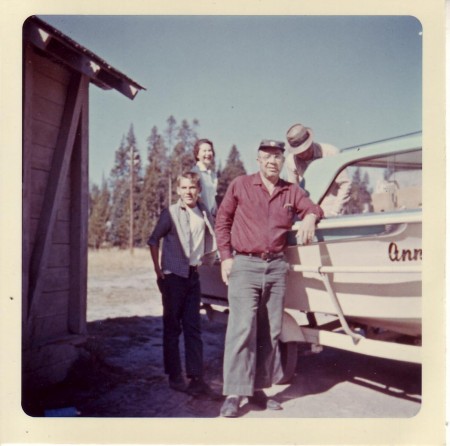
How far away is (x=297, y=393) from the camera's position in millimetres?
3547

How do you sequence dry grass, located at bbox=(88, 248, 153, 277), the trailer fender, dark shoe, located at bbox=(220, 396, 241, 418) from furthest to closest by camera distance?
dry grass, located at bbox=(88, 248, 153, 277) → the trailer fender → dark shoe, located at bbox=(220, 396, 241, 418)

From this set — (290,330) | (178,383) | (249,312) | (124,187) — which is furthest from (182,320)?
(124,187)

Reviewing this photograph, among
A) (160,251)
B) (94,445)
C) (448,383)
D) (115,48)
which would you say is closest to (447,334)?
(448,383)

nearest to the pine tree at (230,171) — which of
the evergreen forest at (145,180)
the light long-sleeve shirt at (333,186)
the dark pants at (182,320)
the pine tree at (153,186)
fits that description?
the evergreen forest at (145,180)

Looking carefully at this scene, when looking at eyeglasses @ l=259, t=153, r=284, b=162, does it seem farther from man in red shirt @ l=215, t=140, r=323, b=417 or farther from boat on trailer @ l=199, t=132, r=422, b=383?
boat on trailer @ l=199, t=132, r=422, b=383

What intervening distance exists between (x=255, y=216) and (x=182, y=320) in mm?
917

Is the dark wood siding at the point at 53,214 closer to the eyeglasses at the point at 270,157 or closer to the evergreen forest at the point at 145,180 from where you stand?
the evergreen forest at the point at 145,180

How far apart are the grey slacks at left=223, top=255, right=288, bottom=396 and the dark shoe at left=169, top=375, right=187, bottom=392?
381 millimetres

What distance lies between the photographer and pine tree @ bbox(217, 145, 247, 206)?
3387mm

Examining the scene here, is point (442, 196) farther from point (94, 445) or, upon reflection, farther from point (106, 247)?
point (94, 445)

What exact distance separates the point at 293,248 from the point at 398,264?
0.64m

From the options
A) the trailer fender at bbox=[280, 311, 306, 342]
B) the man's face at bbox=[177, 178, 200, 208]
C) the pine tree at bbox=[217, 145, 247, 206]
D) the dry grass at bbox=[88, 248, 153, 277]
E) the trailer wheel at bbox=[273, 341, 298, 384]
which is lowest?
the trailer wheel at bbox=[273, 341, 298, 384]

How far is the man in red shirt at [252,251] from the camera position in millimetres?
3268

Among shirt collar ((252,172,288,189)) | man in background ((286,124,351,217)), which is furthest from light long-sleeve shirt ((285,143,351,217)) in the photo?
shirt collar ((252,172,288,189))
